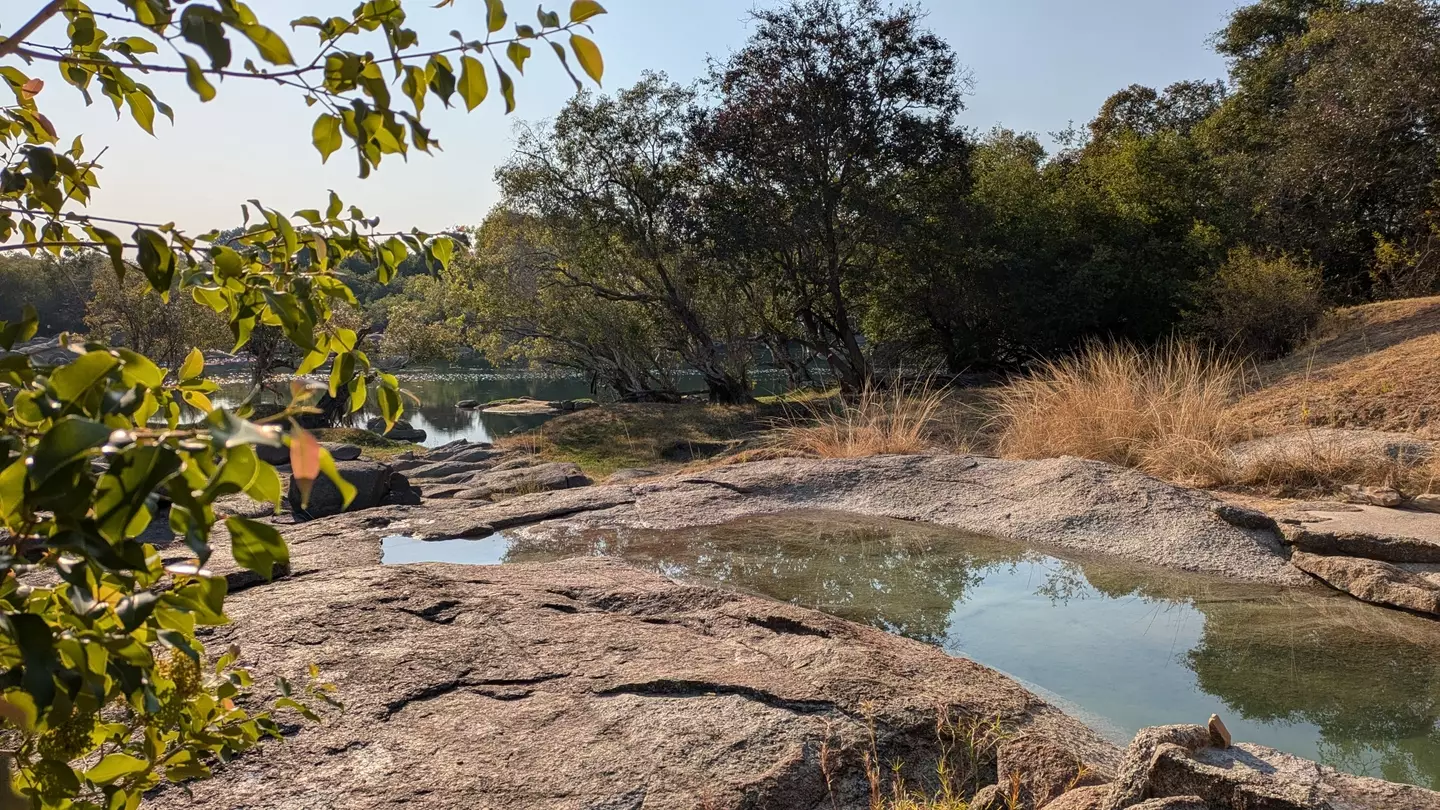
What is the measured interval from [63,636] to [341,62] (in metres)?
0.61

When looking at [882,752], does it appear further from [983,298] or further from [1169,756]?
[983,298]

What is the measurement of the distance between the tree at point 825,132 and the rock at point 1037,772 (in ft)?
45.8

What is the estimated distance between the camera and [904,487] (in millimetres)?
6824

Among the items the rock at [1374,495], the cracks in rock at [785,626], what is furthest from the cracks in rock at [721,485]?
the rock at [1374,495]

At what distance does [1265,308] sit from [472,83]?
44.3 feet

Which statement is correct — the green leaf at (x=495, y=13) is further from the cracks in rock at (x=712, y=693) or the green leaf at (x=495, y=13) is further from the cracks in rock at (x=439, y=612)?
the cracks in rock at (x=439, y=612)

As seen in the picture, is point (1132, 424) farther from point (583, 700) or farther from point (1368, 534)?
point (583, 700)

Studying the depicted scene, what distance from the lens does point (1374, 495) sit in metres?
5.92

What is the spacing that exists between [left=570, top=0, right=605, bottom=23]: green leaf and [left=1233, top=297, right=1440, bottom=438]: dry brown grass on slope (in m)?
8.02

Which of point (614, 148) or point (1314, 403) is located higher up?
point (614, 148)

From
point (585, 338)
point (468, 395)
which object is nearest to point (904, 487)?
point (585, 338)

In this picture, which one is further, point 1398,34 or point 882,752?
point 1398,34

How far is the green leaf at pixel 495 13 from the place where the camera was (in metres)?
0.97

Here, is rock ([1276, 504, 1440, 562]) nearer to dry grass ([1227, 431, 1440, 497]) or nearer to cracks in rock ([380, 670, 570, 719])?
dry grass ([1227, 431, 1440, 497])
